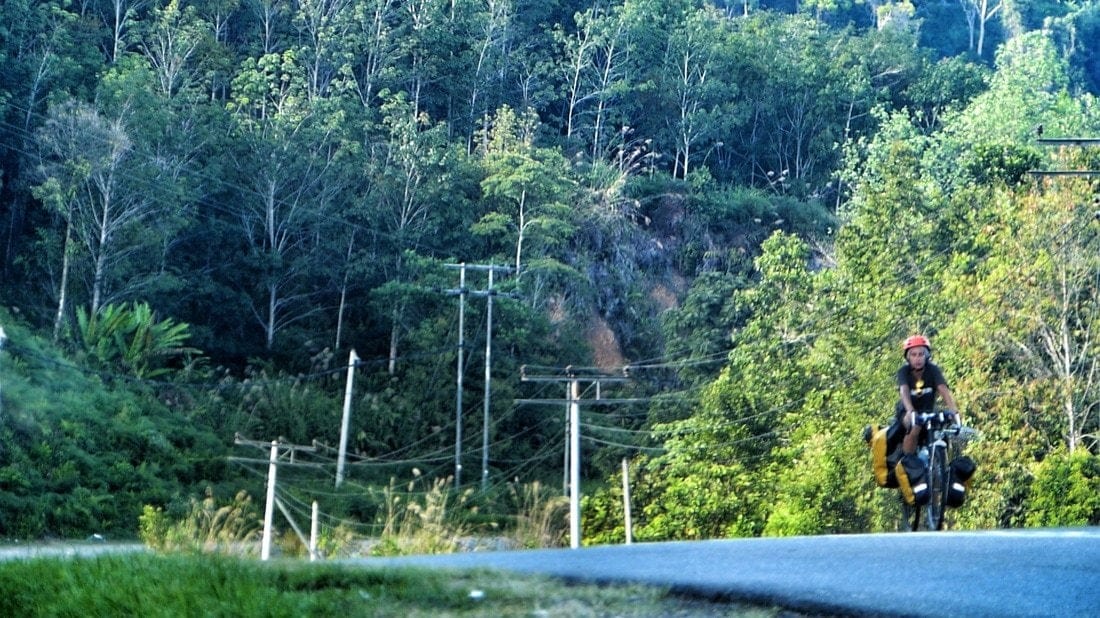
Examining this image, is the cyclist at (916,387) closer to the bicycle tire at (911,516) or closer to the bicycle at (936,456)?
the bicycle at (936,456)

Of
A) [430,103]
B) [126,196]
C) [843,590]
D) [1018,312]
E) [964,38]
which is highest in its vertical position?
[964,38]

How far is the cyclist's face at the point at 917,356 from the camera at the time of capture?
1320 centimetres

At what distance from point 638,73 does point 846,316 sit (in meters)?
35.0

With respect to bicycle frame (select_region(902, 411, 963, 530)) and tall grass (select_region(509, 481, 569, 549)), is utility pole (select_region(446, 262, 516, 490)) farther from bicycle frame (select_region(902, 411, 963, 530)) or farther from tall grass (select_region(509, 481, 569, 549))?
bicycle frame (select_region(902, 411, 963, 530))

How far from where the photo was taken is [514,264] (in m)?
65.6

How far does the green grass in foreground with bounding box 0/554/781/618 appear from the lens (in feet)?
22.9

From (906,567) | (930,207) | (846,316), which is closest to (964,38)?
(930,207)

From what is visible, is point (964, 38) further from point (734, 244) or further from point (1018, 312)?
point (1018, 312)

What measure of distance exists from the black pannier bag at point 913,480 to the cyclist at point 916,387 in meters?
0.09

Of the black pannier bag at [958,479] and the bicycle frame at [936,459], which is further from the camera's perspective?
the black pannier bag at [958,479]

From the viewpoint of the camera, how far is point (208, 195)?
195ft

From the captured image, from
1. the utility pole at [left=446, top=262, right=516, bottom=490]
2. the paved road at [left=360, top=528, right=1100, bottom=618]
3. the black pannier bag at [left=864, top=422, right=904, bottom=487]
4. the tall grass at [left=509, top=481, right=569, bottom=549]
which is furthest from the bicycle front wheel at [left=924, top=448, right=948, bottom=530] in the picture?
the utility pole at [left=446, top=262, right=516, bottom=490]

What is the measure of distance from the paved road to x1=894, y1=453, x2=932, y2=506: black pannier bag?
9.69 ft

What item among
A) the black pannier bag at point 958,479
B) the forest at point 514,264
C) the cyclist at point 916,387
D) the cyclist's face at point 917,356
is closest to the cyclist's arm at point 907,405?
the cyclist at point 916,387
